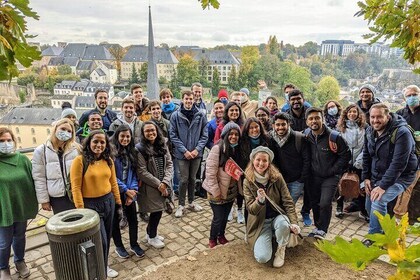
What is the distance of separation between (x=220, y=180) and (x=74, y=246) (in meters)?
2.12

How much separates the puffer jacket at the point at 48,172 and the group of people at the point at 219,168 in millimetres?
11

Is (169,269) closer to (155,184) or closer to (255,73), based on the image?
(155,184)

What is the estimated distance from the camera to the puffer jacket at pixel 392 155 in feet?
12.8

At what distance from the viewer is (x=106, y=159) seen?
3719 mm

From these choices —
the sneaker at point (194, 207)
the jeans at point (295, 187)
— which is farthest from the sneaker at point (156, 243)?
the jeans at point (295, 187)


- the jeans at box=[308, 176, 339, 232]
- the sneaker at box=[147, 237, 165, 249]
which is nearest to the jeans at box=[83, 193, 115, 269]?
the sneaker at box=[147, 237, 165, 249]

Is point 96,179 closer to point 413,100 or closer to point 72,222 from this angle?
point 72,222

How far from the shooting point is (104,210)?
12.1ft

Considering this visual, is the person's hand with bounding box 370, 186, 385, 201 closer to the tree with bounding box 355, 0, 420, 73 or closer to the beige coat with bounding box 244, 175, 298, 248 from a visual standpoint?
the beige coat with bounding box 244, 175, 298, 248

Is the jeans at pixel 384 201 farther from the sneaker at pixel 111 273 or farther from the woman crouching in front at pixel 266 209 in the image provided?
the sneaker at pixel 111 273

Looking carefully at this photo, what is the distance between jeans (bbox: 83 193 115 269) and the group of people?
0.04ft

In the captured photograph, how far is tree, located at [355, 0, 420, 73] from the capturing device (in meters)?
1.62

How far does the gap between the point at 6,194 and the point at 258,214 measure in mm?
3070

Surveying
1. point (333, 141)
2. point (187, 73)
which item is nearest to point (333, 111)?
point (333, 141)
